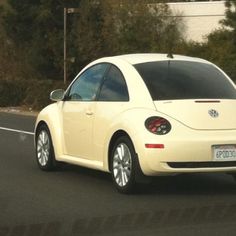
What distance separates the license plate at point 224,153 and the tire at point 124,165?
0.87 m

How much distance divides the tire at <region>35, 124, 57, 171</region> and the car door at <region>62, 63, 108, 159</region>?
1.72ft

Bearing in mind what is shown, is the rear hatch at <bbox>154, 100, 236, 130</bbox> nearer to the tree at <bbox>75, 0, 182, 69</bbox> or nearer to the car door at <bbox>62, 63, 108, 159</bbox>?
the car door at <bbox>62, 63, 108, 159</bbox>

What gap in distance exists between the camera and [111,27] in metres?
40.6

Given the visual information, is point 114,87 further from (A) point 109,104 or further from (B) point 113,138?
(B) point 113,138

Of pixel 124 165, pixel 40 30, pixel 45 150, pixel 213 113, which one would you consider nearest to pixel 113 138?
pixel 124 165

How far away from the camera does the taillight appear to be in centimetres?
846

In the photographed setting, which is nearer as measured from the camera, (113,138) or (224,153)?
(224,153)

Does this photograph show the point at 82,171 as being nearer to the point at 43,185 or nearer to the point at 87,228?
the point at 43,185

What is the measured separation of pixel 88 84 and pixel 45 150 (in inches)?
54.1

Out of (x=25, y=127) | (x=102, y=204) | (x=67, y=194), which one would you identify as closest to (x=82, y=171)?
(x=67, y=194)

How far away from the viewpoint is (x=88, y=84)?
10.0m

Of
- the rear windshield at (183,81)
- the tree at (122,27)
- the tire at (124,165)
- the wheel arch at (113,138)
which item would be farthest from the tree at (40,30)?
the tire at (124,165)

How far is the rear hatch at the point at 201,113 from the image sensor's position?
8.55m

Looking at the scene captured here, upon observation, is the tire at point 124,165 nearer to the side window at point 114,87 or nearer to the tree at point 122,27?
the side window at point 114,87
